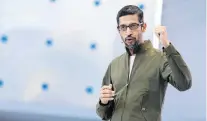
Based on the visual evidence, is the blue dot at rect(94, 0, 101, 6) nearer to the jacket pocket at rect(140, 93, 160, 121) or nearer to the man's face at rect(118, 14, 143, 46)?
the man's face at rect(118, 14, 143, 46)

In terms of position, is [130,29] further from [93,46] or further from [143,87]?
[93,46]

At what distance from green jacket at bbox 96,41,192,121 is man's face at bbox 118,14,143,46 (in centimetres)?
5

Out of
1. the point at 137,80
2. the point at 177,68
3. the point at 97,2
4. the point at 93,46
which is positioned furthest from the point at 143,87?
the point at 97,2

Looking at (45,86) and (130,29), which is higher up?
(130,29)

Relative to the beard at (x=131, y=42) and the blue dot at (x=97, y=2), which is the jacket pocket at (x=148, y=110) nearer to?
the beard at (x=131, y=42)

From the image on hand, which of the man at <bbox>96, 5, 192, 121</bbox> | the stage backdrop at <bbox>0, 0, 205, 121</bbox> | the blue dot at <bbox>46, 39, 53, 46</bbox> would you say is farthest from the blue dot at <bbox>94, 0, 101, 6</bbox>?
the man at <bbox>96, 5, 192, 121</bbox>

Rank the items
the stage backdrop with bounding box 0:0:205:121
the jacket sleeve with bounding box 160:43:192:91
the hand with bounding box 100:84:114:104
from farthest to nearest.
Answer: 1. the stage backdrop with bounding box 0:0:205:121
2. the hand with bounding box 100:84:114:104
3. the jacket sleeve with bounding box 160:43:192:91

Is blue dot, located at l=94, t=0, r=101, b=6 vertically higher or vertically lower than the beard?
higher

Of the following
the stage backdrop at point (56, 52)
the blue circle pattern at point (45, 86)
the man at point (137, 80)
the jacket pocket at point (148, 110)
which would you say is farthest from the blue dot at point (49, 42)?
the jacket pocket at point (148, 110)

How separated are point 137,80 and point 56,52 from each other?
2.30ft

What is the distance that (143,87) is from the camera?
3.43 ft

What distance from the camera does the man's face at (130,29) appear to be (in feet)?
3.55

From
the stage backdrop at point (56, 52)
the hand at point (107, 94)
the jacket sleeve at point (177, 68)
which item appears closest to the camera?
the jacket sleeve at point (177, 68)

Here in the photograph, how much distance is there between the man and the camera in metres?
1.02
